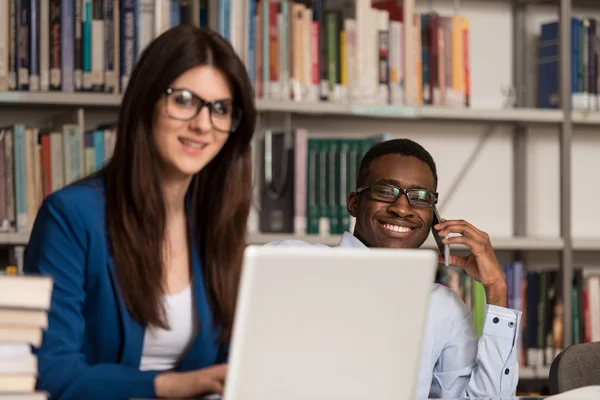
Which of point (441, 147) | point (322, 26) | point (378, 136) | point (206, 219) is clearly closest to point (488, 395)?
point (206, 219)

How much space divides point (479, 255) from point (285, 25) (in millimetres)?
1182

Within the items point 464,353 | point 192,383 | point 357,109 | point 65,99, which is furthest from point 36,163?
point 192,383

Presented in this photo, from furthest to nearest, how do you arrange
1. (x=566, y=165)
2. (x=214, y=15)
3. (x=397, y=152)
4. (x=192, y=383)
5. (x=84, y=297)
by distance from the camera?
(x=566, y=165)
(x=214, y=15)
(x=397, y=152)
(x=84, y=297)
(x=192, y=383)

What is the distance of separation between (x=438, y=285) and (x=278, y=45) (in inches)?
45.6

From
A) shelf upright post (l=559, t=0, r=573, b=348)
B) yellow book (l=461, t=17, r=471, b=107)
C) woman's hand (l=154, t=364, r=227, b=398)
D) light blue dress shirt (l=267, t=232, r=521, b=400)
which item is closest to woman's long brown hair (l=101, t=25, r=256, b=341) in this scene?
woman's hand (l=154, t=364, r=227, b=398)

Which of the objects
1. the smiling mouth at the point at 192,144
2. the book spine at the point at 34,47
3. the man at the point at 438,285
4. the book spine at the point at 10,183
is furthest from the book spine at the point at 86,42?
the smiling mouth at the point at 192,144

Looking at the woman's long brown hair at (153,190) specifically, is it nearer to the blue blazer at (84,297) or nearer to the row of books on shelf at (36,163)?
the blue blazer at (84,297)

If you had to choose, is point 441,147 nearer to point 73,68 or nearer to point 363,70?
point 363,70

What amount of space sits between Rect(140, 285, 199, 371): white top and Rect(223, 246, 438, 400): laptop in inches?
18.5

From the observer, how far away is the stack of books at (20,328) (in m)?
0.94

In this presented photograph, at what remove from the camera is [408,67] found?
9.47 feet

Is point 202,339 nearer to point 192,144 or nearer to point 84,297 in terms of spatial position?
point 84,297

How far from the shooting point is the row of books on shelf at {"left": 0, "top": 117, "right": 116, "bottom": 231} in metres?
2.60

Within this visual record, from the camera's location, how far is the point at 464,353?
5.98ft
